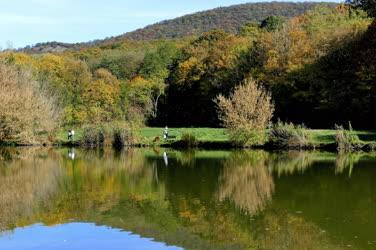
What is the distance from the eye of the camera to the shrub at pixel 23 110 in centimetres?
4234

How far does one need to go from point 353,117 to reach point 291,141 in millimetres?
12789

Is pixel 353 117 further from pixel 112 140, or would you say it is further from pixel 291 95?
pixel 112 140

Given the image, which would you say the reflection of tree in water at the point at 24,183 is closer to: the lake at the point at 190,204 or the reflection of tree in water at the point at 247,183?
the lake at the point at 190,204

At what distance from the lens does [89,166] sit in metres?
31.6

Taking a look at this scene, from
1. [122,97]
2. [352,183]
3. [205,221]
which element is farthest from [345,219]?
[122,97]

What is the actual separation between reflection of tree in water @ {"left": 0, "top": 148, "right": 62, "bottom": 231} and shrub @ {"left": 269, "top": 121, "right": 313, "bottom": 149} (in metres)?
15.0

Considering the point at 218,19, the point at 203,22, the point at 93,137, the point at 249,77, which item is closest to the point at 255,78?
the point at 249,77

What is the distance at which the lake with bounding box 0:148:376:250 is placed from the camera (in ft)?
45.1

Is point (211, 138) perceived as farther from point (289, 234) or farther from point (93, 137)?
point (289, 234)

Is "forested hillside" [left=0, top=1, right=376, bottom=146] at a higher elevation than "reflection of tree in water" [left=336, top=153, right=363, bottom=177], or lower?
higher

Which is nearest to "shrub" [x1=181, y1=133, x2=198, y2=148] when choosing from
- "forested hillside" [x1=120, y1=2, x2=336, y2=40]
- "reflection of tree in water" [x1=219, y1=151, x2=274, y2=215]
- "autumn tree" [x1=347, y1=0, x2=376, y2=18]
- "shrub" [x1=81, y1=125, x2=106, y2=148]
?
"shrub" [x1=81, y1=125, x2=106, y2=148]

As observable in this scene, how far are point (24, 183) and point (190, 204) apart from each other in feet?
28.0

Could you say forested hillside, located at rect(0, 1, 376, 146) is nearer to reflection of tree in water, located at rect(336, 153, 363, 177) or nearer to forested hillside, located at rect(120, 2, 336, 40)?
reflection of tree in water, located at rect(336, 153, 363, 177)

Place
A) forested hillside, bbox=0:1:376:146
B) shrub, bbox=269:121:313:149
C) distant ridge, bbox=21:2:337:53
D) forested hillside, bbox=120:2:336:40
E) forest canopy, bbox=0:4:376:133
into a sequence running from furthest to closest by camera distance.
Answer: distant ridge, bbox=21:2:337:53 → forested hillside, bbox=120:2:336:40 → forest canopy, bbox=0:4:376:133 → forested hillside, bbox=0:1:376:146 → shrub, bbox=269:121:313:149
